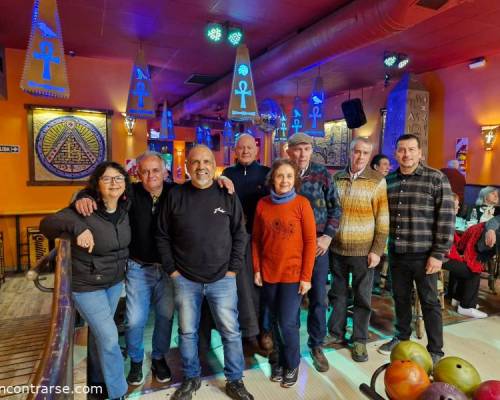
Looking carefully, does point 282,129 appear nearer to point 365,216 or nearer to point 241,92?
point 241,92

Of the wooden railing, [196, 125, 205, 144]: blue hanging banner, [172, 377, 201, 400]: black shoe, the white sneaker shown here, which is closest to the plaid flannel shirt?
the white sneaker

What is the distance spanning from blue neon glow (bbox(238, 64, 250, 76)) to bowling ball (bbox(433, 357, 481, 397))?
4.24 metres

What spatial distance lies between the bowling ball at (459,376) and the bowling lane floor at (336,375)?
1358mm

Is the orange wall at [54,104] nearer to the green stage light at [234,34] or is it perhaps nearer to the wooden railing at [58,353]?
the green stage light at [234,34]

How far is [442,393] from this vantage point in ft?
3.24

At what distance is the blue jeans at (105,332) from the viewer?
2.04 metres

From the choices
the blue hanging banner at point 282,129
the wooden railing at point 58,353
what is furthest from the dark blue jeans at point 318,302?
the blue hanging banner at point 282,129

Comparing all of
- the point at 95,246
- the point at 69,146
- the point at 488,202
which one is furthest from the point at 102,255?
the point at 69,146

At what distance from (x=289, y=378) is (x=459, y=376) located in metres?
1.49

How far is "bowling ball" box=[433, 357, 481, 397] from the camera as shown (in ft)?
3.63

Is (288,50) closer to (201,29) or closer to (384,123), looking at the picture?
(201,29)

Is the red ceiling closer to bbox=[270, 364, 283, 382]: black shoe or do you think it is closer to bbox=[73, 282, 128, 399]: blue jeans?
bbox=[73, 282, 128, 399]: blue jeans

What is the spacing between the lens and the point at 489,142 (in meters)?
6.42

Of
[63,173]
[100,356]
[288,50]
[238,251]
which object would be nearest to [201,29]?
[288,50]
